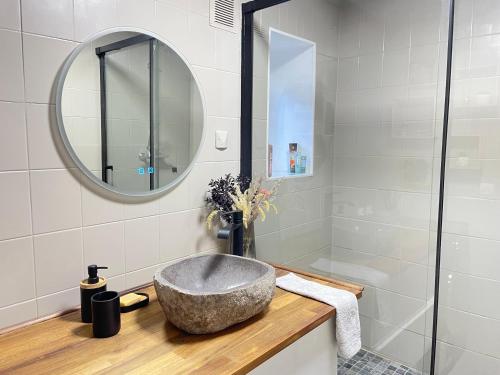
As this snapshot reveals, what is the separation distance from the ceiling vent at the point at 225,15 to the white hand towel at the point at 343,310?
1199mm

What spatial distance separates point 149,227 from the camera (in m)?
1.54

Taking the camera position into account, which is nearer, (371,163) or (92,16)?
(92,16)

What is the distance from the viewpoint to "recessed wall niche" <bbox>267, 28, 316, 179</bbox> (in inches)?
79.8

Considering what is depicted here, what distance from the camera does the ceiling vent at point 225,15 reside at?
1712mm

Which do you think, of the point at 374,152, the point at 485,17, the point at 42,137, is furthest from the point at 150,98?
the point at 485,17

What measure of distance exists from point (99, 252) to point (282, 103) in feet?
4.00

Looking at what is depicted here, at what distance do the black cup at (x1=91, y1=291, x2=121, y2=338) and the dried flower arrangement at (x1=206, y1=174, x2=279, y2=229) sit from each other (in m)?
0.65

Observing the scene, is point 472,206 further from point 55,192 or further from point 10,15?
point 10,15

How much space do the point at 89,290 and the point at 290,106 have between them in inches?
→ 54.7

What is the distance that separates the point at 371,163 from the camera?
2.07 metres

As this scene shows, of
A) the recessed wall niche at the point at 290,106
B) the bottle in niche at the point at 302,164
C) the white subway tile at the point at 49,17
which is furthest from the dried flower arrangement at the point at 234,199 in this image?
the white subway tile at the point at 49,17

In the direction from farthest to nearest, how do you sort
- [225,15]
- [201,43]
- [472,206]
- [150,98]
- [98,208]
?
1. [472,206]
2. [225,15]
3. [201,43]
4. [150,98]
5. [98,208]

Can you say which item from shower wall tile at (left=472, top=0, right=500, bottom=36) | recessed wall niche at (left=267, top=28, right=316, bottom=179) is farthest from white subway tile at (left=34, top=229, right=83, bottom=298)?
shower wall tile at (left=472, top=0, right=500, bottom=36)

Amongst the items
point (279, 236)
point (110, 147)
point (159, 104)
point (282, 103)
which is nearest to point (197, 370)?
point (110, 147)
